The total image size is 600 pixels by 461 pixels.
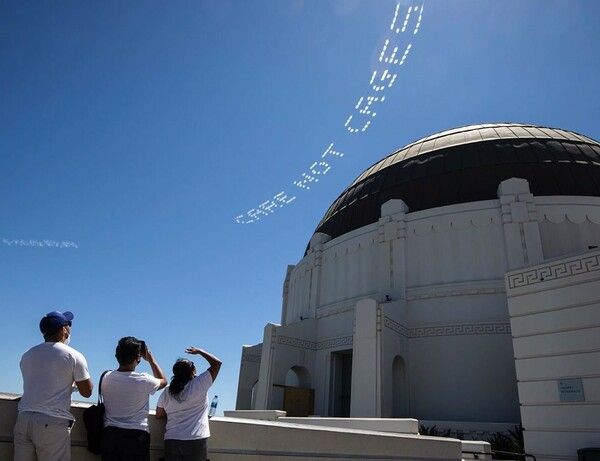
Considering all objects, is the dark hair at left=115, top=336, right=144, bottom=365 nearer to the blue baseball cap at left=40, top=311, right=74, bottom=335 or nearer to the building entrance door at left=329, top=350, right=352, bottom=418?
the blue baseball cap at left=40, top=311, right=74, bottom=335

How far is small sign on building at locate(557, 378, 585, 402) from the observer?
830 cm

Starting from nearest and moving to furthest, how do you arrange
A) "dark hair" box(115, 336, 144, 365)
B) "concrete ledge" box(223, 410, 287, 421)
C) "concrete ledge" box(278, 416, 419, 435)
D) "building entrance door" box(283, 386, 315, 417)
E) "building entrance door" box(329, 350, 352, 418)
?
1. "dark hair" box(115, 336, 144, 365)
2. "concrete ledge" box(278, 416, 419, 435)
3. "concrete ledge" box(223, 410, 287, 421)
4. "building entrance door" box(283, 386, 315, 417)
5. "building entrance door" box(329, 350, 352, 418)

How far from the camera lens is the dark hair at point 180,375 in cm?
335

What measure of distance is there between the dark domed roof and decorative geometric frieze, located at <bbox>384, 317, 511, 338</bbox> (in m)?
4.90

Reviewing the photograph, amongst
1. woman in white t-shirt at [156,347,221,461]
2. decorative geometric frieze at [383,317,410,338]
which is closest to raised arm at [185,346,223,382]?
woman in white t-shirt at [156,347,221,461]

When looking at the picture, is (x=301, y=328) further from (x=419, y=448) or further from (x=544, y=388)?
(x=419, y=448)

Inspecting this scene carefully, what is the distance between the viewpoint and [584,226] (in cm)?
1481

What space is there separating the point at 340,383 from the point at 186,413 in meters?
14.8

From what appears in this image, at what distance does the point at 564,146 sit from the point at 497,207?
215 inches

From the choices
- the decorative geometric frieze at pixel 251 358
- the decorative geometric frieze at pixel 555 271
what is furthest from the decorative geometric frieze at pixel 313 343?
the decorative geometric frieze at pixel 555 271

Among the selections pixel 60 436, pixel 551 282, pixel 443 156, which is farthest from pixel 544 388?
pixel 443 156

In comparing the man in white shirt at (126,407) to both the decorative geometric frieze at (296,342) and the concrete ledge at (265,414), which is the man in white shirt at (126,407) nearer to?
the concrete ledge at (265,414)

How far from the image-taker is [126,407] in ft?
9.95

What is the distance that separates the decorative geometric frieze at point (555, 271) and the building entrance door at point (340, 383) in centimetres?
832
